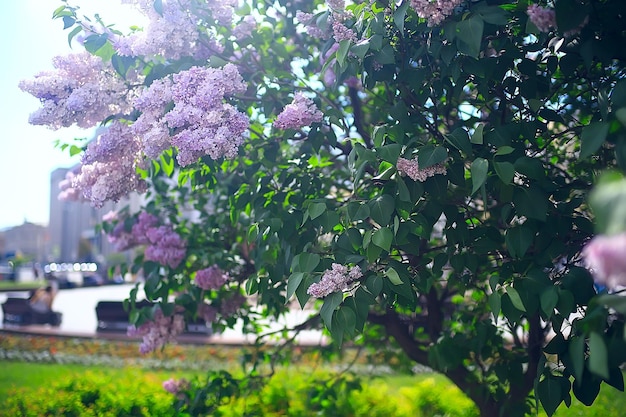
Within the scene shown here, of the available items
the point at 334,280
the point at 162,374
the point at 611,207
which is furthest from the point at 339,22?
the point at 162,374

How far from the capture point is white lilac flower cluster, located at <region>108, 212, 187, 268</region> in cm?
368

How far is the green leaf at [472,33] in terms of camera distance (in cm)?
194

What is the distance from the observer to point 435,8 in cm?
208

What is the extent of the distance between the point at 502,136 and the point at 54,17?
6.73ft

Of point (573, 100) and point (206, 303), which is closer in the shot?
point (573, 100)

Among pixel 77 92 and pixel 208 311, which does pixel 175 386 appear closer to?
pixel 208 311

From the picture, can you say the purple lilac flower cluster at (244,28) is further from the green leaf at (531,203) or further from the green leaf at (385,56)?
the green leaf at (531,203)

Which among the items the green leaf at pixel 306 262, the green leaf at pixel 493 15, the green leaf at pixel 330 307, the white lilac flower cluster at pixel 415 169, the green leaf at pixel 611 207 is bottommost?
the green leaf at pixel 330 307

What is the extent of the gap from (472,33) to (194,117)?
1099 millimetres

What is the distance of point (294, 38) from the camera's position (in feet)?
13.4

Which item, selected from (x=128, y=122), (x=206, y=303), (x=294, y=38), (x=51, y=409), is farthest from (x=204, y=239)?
(x=51, y=409)

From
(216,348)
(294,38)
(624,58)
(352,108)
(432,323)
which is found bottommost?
(216,348)

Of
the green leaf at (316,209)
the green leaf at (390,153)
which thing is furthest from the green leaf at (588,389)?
the green leaf at (316,209)

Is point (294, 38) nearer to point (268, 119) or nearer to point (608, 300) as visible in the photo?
point (268, 119)
